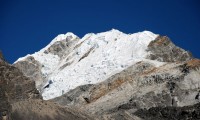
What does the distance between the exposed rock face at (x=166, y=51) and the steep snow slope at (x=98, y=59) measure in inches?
40.8

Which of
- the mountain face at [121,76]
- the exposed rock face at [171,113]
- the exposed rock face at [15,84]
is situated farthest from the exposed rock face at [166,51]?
the exposed rock face at [15,84]

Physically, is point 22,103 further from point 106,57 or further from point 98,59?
point 98,59

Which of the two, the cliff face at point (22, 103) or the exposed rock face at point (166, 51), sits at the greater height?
the exposed rock face at point (166, 51)

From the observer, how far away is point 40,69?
10944cm

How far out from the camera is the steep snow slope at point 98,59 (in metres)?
78.6

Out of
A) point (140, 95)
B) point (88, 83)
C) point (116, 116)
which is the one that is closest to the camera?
point (116, 116)

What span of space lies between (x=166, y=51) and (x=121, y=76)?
12980 mm

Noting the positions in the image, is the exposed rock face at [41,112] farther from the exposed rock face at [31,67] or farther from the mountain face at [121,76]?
the exposed rock face at [31,67]

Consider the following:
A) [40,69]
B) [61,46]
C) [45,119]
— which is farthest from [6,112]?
[61,46]

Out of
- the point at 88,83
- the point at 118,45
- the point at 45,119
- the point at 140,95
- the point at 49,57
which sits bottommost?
the point at 45,119

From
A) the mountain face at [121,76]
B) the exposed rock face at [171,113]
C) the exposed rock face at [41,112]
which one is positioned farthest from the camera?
the mountain face at [121,76]

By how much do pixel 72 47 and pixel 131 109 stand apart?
57.9m

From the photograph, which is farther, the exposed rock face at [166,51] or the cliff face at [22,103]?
the exposed rock face at [166,51]

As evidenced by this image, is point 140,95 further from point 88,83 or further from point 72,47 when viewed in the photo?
point 72,47
